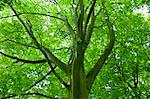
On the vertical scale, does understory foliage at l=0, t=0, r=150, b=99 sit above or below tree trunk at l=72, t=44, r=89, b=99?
above

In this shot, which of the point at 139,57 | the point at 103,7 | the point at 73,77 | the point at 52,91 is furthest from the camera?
the point at 52,91

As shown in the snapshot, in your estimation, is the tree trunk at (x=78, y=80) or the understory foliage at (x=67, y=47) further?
the understory foliage at (x=67, y=47)

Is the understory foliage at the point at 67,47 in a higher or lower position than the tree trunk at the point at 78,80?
higher

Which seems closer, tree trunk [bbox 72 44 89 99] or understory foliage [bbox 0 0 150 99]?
tree trunk [bbox 72 44 89 99]

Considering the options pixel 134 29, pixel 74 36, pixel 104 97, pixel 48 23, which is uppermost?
pixel 48 23

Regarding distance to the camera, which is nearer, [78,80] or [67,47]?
[78,80]

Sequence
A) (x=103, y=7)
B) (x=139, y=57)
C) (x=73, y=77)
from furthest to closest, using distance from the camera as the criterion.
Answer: (x=139, y=57), (x=103, y=7), (x=73, y=77)

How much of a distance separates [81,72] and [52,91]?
14.9ft

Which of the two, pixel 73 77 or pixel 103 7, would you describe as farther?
pixel 103 7

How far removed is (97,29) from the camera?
12.1 m

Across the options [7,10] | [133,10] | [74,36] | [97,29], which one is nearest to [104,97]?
[97,29]

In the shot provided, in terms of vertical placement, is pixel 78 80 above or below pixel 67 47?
below

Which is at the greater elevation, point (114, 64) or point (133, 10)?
point (133, 10)

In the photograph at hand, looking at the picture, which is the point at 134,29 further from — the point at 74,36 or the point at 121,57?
the point at 74,36
